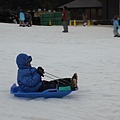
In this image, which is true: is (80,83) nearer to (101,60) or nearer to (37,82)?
(37,82)

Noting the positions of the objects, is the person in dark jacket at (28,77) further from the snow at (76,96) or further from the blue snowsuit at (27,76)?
the snow at (76,96)

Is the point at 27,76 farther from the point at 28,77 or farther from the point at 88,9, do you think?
the point at 88,9

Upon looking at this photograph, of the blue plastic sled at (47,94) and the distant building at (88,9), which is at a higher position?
the distant building at (88,9)

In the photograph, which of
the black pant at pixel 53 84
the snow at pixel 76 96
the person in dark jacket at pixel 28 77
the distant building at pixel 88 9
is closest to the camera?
the snow at pixel 76 96

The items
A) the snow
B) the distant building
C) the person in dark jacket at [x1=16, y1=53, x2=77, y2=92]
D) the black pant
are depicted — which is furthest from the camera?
the distant building

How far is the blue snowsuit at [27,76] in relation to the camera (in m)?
5.43

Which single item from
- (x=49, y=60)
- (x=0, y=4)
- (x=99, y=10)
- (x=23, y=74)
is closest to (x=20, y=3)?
(x=0, y=4)

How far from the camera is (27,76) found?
5477 millimetres

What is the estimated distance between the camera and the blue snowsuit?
5.43 meters

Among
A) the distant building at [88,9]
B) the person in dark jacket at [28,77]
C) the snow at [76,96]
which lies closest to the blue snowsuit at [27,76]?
the person in dark jacket at [28,77]

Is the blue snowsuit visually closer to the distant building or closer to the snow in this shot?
the snow

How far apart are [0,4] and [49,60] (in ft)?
142

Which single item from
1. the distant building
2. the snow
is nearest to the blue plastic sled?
the snow

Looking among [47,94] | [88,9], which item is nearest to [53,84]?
[47,94]
